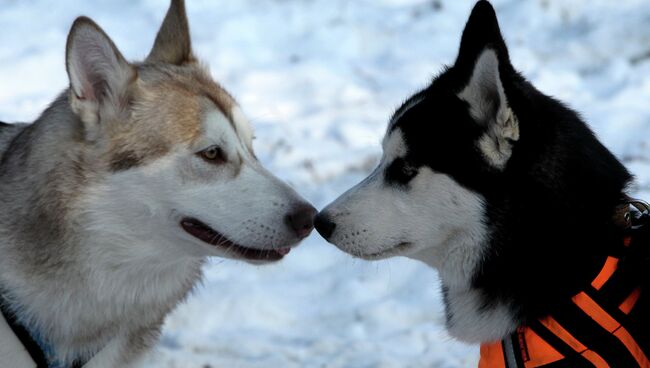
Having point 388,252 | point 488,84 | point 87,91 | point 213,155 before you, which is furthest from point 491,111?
point 87,91

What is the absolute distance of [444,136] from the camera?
→ 2928mm

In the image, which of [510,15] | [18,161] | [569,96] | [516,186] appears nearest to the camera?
[516,186]

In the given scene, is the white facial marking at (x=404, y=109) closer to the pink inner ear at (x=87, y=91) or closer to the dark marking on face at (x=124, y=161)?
the dark marking on face at (x=124, y=161)

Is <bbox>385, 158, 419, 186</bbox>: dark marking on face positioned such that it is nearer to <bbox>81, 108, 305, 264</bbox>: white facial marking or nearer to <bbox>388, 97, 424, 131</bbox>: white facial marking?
<bbox>388, 97, 424, 131</bbox>: white facial marking

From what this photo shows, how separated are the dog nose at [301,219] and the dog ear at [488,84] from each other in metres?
0.60

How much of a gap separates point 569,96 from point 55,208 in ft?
14.1

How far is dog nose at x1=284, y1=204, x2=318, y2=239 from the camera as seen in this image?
2.93m

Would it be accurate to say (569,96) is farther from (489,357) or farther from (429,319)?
(489,357)

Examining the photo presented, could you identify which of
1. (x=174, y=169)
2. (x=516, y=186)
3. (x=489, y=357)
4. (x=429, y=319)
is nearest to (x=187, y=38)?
(x=174, y=169)

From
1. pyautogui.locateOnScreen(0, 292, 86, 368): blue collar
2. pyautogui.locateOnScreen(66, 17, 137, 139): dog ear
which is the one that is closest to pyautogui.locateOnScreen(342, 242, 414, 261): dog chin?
pyautogui.locateOnScreen(66, 17, 137, 139): dog ear

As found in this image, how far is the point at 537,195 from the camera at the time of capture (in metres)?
2.81

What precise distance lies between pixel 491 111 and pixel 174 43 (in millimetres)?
1230

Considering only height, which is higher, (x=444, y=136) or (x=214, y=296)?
(x=444, y=136)

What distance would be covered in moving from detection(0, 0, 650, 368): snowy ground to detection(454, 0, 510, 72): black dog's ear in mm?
1704
